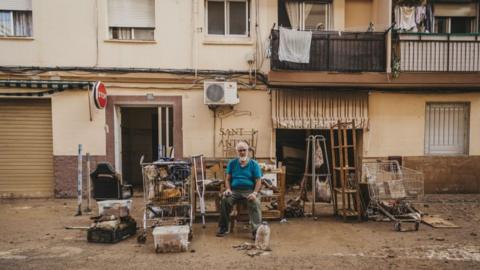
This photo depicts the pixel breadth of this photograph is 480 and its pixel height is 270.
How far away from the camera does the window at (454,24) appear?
1062 centimetres

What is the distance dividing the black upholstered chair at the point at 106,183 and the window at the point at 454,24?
1038 cm

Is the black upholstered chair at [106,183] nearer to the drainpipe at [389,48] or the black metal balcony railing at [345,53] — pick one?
the black metal balcony railing at [345,53]

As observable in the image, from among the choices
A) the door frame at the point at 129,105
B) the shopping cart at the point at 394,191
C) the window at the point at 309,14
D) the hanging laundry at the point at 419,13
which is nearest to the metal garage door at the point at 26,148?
the door frame at the point at 129,105

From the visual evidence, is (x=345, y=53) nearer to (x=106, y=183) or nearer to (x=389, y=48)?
(x=389, y=48)

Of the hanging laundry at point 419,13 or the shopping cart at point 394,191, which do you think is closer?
the shopping cart at point 394,191

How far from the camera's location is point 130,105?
388 inches

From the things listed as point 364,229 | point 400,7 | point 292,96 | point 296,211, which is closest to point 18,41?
point 292,96

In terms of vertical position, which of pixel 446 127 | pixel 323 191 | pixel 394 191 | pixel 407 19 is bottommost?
pixel 323 191

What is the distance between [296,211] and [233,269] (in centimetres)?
306

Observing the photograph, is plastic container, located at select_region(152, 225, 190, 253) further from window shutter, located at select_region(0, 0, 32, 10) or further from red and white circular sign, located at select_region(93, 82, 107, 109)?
window shutter, located at select_region(0, 0, 32, 10)

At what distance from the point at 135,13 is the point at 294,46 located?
15.6ft

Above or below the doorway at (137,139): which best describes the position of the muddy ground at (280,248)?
below

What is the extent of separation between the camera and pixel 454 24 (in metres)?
10.7

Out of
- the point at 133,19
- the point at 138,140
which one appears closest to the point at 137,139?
the point at 138,140
